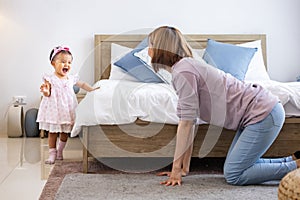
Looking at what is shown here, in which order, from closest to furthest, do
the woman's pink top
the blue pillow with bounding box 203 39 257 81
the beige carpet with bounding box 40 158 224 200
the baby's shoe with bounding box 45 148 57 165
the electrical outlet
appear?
the woman's pink top < the beige carpet with bounding box 40 158 224 200 < the baby's shoe with bounding box 45 148 57 165 < the blue pillow with bounding box 203 39 257 81 < the electrical outlet

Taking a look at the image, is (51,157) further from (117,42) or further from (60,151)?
(117,42)

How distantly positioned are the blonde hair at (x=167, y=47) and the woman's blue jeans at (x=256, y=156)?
536mm

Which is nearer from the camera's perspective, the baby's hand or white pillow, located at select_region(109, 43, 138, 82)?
the baby's hand

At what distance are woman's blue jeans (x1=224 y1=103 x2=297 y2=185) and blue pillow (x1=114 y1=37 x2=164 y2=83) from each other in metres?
1.29

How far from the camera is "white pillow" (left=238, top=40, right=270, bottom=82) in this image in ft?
13.2

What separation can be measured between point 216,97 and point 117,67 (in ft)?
5.38

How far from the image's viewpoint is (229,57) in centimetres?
396

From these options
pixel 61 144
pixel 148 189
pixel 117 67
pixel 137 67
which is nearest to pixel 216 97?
pixel 148 189

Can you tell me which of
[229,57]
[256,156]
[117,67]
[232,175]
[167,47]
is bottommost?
[232,175]

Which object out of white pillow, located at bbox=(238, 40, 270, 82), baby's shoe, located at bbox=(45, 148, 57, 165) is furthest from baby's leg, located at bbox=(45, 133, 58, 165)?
white pillow, located at bbox=(238, 40, 270, 82)

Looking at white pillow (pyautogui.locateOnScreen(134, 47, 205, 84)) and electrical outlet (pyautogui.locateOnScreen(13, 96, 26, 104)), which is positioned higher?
white pillow (pyautogui.locateOnScreen(134, 47, 205, 84))

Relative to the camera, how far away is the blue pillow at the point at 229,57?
3.91m

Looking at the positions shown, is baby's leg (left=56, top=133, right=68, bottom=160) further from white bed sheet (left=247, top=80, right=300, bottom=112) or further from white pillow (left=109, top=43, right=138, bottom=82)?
white bed sheet (left=247, top=80, right=300, bottom=112)

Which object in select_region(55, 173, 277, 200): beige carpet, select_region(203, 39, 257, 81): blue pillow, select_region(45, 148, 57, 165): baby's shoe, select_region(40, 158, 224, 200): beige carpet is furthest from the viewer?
select_region(203, 39, 257, 81): blue pillow
